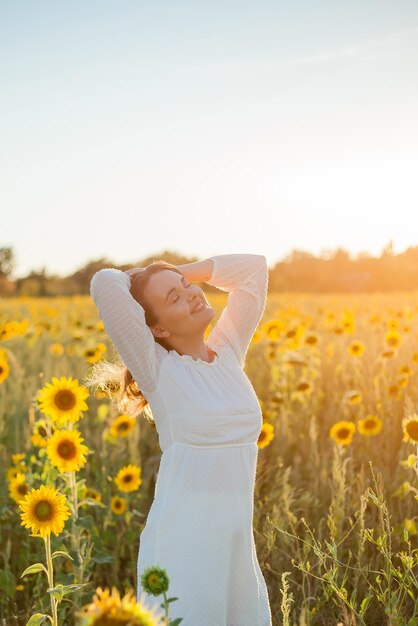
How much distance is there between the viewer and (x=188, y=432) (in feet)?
6.97

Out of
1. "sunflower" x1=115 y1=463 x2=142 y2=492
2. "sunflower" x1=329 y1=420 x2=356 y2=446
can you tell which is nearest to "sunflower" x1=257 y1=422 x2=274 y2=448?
"sunflower" x1=329 y1=420 x2=356 y2=446

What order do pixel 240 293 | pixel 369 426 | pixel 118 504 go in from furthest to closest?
pixel 369 426, pixel 118 504, pixel 240 293

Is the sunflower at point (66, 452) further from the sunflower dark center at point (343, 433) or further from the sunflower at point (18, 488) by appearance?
the sunflower dark center at point (343, 433)

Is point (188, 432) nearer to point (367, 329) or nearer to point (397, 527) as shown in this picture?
point (397, 527)

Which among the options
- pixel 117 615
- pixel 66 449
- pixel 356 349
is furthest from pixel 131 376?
pixel 356 349

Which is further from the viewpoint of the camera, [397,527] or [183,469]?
[397,527]

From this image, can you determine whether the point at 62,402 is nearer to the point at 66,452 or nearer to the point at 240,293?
the point at 66,452

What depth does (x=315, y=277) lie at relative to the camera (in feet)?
130

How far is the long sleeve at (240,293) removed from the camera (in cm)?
257

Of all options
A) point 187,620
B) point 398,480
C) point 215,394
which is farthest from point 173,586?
point 398,480

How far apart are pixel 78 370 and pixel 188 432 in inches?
164

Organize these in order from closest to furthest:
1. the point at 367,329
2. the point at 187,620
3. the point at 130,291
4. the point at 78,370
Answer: the point at 187,620, the point at 130,291, the point at 78,370, the point at 367,329

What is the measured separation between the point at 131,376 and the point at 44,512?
19.6 inches

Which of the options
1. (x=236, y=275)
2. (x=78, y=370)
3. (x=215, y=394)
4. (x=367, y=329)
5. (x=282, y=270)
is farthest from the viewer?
(x=282, y=270)
